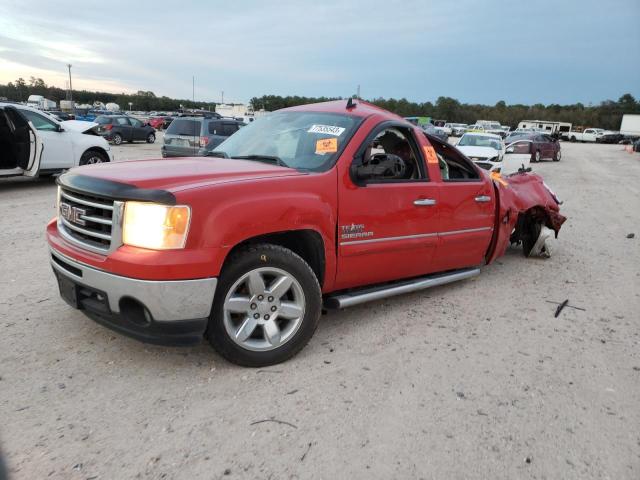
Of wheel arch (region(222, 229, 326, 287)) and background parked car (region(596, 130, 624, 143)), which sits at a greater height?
background parked car (region(596, 130, 624, 143))

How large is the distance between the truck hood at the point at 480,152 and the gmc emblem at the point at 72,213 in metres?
13.7

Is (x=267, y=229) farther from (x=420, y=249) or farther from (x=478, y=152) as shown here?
(x=478, y=152)

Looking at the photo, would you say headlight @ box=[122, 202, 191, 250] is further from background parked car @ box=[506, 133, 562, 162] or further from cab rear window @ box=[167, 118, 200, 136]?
background parked car @ box=[506, 133, 562, 162]

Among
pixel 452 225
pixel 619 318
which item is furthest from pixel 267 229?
pixel 619 318

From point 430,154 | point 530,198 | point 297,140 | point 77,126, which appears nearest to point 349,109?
point 297,140

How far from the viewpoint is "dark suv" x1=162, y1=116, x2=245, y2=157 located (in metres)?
14.6

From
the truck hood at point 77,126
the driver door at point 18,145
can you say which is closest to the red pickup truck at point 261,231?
the driver door at point 18,145

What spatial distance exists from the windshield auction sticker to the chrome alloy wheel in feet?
4.16

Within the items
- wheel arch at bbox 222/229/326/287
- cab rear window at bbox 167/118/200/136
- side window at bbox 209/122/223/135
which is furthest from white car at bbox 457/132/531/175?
wheel arch at bbox 222/229/326/287

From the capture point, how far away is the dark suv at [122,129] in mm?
26156

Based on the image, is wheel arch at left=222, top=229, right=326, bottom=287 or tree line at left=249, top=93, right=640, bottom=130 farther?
Answer: tree line at left=249, top=93, right=640, bottom=130

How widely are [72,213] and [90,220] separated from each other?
261mm

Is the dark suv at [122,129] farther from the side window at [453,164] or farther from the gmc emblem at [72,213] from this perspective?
the gmc emblem at [72,213]

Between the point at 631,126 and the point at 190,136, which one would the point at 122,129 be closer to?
the point at 190,136
